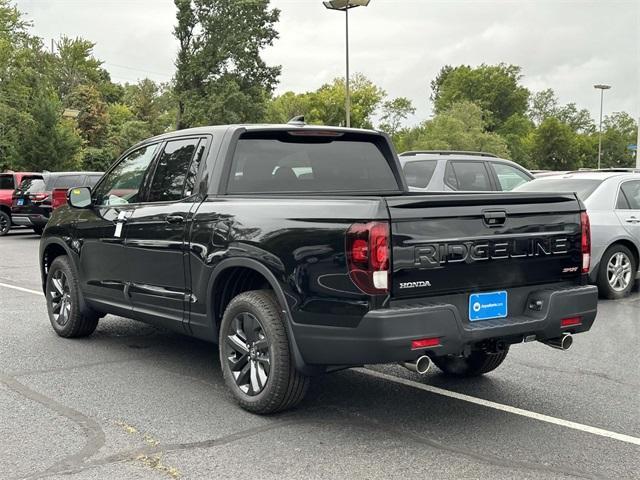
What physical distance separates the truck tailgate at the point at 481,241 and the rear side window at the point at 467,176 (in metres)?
6.76

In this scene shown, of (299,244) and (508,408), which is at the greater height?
(299,244)

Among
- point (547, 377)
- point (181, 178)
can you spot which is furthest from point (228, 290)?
point (547, 377)

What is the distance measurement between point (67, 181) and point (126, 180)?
14.8 metres

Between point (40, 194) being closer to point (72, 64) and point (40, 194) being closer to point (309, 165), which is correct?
point (309, 165)

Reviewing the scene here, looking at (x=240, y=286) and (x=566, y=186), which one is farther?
(x=566, y=186)

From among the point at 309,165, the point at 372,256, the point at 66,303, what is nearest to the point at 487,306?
the point at 372,256

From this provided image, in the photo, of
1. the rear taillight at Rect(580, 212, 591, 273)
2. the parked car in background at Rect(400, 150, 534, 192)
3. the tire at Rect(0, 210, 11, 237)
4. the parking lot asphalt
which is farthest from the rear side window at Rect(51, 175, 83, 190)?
the rear taillight at Rect(580, 212, 591, 273)

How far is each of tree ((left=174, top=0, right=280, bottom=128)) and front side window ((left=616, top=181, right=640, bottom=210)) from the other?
52176 mm

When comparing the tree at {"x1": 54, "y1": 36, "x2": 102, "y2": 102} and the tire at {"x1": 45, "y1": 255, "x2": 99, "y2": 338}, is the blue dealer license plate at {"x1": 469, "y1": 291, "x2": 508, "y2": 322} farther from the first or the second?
the tree at {"x1": 54, "y1": 36, "x2": 102, "y2": 102}

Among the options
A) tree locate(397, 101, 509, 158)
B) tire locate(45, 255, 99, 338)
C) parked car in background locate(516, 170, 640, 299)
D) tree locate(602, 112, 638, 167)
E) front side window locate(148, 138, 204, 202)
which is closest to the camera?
front side window locate(148, 138, 204, 202)

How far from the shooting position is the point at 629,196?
9453 millimetres

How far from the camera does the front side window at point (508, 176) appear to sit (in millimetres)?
12086

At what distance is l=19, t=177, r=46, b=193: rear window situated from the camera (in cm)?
1992

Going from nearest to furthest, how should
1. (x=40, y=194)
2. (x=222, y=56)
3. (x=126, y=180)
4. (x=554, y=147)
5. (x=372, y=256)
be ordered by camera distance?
(x=372, y=256) < (x=126, y=180) < (x=40, y=194) < (x=222, y=56) < (x=554, y=147)
